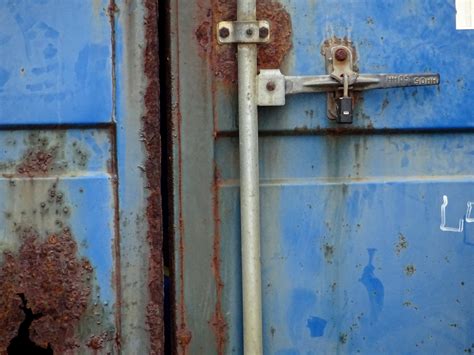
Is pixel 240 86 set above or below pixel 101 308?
above

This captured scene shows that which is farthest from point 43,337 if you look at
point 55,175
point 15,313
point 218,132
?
point 218,132

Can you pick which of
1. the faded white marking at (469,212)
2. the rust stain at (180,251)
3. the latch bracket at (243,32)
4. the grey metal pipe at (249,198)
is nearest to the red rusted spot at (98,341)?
the rust stain at (180,251)

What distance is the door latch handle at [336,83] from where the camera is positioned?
1.47 meters

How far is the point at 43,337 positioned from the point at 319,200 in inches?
25.8

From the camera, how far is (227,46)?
150 cm

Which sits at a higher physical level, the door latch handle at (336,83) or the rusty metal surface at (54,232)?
the door latch handle at (336,83)

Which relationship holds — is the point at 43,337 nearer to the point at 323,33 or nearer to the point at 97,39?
the point at 97,39

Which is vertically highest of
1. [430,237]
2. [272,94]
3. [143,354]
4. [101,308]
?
[272,94]

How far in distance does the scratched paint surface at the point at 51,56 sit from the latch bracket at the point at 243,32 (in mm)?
262

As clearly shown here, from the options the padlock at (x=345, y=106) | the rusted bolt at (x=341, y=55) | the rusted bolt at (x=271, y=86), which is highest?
the rusted bolt at (x=341, y=55)

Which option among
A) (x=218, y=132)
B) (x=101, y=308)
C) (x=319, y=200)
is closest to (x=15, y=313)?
(x=101, y=308)

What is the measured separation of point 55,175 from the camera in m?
1.48

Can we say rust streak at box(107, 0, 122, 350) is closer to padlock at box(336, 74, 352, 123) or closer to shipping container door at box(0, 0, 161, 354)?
shipping container door at box(0, 0, 161, 354)

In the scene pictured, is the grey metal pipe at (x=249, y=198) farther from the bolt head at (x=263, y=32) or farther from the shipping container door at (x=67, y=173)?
the shipping container door at (x=67, y=173)
